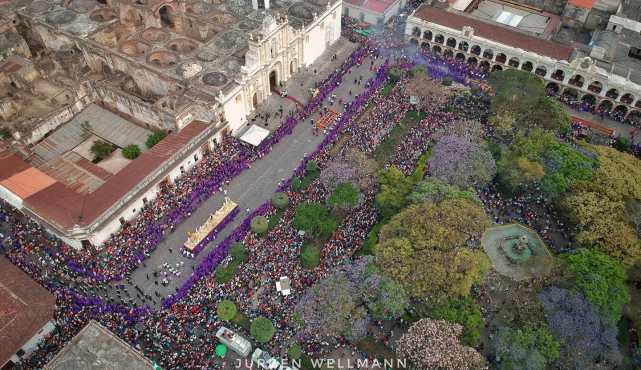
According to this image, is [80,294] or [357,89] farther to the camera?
[357,89]

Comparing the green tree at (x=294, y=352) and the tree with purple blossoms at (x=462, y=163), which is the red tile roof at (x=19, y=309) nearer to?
the green tree at (x=294, y=352)

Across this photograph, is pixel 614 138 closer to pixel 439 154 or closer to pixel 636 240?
pixel 636 240

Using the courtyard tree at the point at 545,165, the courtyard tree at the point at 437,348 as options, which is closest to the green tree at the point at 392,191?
the courtyard tree at the point at 545,165

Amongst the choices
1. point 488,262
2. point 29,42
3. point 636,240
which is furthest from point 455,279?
point 29,42

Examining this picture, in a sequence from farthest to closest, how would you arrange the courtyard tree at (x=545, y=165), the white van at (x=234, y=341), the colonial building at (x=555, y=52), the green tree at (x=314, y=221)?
the colonial building at (x=555, y=52) → the courtyard tree at (x=545, y=165) → the green tree at (x=314, y=221) → the white van at (x=234, y=341)

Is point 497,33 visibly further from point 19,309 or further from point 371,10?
point 19,309
